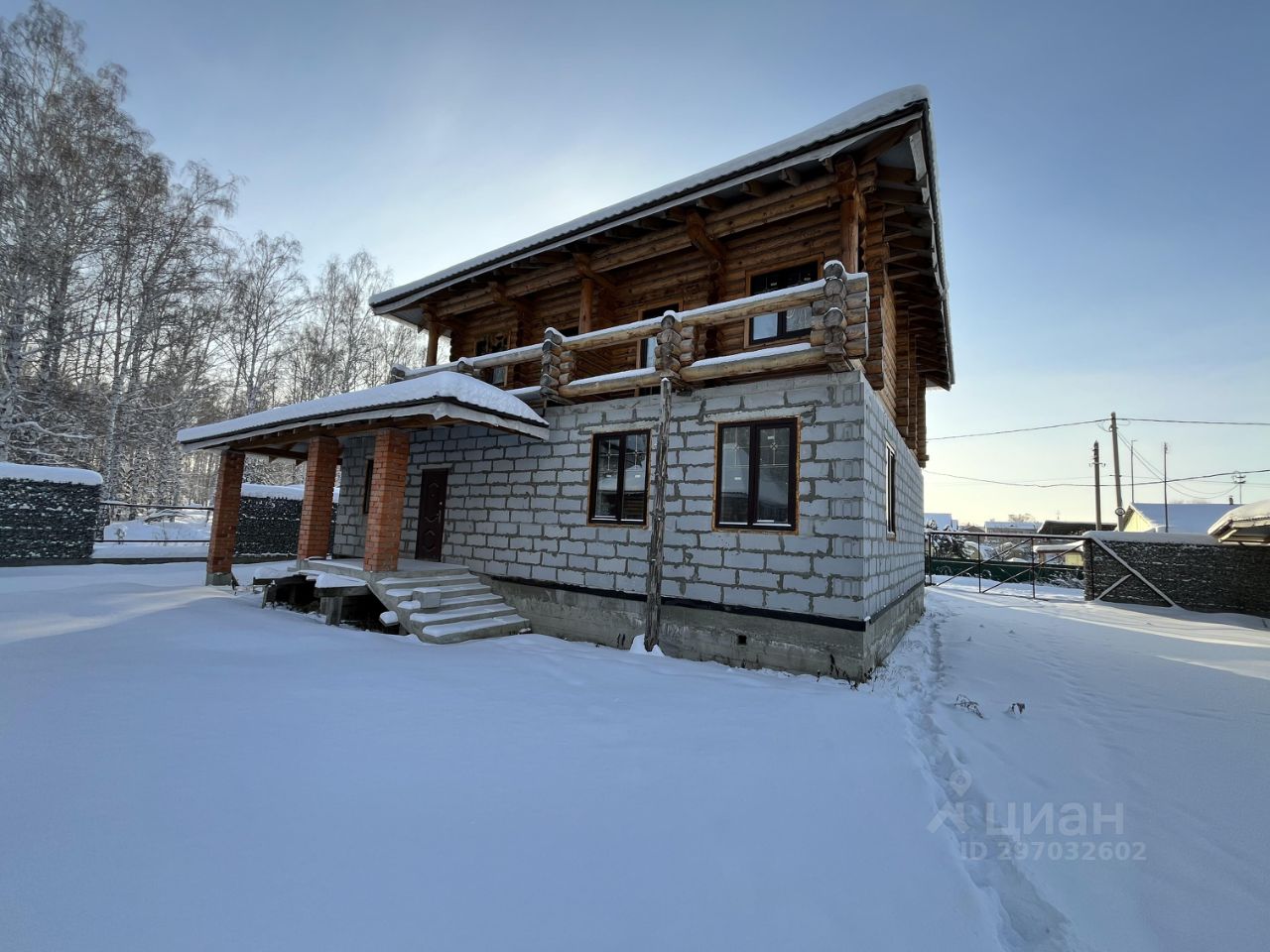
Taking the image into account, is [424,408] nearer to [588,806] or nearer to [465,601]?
[465,601]

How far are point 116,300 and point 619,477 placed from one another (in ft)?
67.6

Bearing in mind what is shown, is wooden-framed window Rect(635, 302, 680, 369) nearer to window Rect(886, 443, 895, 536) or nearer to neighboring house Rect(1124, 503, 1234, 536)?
window Rect(886, 443, 895, 536)

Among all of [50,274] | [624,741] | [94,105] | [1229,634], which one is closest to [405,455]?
[624,741]

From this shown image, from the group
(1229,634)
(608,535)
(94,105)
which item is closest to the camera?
(608,535)

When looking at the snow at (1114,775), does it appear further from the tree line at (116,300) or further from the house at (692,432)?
the tree line at (116,300)

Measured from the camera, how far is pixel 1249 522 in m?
12.5

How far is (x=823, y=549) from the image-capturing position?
6605mm

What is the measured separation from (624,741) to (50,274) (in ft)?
70.3

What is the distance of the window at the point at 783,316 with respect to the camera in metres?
7.93

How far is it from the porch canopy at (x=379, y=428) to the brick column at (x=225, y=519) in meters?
0.55

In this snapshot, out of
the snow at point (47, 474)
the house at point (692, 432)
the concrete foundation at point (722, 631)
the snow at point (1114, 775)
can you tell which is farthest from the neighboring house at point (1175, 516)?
the snow at point (47, 474)

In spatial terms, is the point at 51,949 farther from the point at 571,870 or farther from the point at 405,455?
the point at 405,455

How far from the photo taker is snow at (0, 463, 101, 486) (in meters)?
11.4

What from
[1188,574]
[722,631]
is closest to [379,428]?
[722,631]
